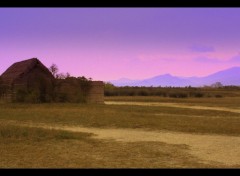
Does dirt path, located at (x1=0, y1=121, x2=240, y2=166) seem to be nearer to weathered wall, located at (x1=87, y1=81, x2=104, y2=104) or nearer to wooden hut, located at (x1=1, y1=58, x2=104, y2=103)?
wooden hut, located at (x1=1, y1=58, x2=104, y2=103)

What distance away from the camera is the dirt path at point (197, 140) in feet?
37.0

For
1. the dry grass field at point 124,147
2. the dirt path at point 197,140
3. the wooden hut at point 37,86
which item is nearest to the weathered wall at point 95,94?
the wooden hut at point 37,86

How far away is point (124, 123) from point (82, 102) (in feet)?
73.0

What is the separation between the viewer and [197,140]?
15.3 m

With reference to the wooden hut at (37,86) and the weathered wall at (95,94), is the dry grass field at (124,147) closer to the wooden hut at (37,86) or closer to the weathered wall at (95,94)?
the wooden hut at (37,86)

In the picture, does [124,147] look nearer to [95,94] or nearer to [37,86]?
[37,86]

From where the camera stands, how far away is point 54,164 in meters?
9.83

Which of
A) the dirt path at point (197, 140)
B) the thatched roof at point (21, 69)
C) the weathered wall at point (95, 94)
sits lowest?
the dirt path at point (197, 140)

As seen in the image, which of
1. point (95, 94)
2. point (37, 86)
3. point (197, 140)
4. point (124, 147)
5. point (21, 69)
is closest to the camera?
point (124, 147)

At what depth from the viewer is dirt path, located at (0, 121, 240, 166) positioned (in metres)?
11.3

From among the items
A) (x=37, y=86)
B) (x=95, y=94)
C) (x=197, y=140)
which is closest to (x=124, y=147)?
(x=197, y=140)

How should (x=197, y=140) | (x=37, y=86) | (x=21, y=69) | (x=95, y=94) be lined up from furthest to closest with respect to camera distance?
(x=95, y=94)
(x=21, y=69)
(x=37, y=86)
(x=197, y=140)
